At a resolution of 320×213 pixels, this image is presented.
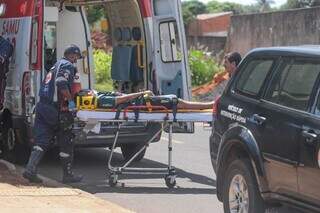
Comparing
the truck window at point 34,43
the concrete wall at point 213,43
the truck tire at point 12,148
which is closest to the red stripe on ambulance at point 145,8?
the truck window at point 34,43

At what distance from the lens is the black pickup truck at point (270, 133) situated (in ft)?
18.8

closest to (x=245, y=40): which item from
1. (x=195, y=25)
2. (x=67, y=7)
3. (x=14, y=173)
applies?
(x=67, y=7)

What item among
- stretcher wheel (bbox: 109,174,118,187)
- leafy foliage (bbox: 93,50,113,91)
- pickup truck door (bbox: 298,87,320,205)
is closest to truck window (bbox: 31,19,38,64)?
stretcher wheel (bbox: 109,174,118,187)

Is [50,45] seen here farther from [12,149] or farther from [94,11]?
[94,11]

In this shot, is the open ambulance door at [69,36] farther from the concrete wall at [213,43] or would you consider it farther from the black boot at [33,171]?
the concrete wall at [213,43]

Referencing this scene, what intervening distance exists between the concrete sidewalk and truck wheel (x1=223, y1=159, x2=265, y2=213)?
1425mm

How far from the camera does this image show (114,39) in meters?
12.7

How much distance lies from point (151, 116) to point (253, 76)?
8.28ft

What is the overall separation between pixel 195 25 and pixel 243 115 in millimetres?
62437

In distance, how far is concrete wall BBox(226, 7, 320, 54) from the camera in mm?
25547

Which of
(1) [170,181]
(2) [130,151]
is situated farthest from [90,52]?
(1) [170,181]

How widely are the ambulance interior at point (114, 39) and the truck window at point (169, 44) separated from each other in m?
0.50

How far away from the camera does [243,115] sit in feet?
22.0

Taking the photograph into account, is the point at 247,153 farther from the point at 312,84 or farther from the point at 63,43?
the point at 63,43
